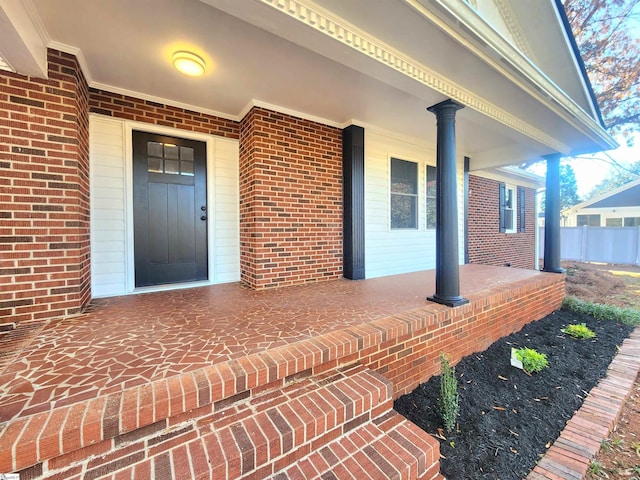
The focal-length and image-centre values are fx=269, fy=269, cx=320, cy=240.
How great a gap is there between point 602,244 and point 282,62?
15.1m

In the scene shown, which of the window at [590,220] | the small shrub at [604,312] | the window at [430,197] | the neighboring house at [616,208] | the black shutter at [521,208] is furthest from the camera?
the window at [590,220]

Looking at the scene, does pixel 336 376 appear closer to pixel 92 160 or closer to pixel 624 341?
pixel 92 160

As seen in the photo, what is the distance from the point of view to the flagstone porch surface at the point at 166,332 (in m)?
1.36

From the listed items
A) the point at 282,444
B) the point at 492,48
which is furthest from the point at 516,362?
the point at 492,48

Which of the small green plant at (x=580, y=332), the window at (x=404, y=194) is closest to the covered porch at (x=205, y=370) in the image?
the small green plant at (x=580, y=332)

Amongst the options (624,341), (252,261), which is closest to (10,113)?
(252,261)

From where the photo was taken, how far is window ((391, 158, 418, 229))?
190 inches

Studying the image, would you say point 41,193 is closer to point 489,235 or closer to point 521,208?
point 489,235

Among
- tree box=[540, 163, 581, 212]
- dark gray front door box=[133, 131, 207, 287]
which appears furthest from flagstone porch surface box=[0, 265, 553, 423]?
tree box=[540, 163, 581, 212]

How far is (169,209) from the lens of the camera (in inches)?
136

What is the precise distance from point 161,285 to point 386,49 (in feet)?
11.6

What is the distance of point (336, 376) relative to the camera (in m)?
1.70

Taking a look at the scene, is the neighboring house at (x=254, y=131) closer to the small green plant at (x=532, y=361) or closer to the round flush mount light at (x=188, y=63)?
the round flush mount light at (x=188, y=63)

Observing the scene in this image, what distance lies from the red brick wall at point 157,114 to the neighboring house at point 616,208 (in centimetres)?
2091
